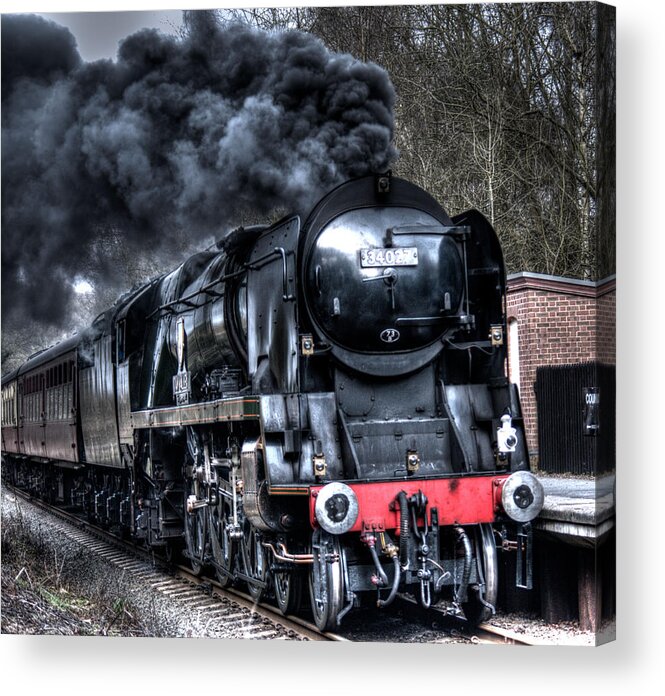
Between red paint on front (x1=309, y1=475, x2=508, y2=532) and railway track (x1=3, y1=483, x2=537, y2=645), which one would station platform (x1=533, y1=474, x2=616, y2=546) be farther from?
railway track (x1=3, y1=483, x2=537, y2=645)

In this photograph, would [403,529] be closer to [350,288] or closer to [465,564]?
[465,564]

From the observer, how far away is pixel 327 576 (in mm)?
6727

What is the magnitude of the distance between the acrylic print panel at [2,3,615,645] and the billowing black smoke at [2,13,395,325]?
2cm

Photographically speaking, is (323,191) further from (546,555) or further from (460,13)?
(546,555)

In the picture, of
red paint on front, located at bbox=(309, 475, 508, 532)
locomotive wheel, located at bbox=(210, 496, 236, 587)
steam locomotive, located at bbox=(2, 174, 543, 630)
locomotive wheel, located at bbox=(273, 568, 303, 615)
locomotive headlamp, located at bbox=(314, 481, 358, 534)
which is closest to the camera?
locomotive headlamp, located at bbox=(314, 481, 358, 534)

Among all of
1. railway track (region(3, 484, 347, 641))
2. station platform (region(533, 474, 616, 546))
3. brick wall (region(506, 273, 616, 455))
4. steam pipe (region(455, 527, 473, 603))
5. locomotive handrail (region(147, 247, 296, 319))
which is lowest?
railway track (region(3, 484, 347, 641))

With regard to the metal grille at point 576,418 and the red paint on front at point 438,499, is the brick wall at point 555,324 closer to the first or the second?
the metal grille at point 576,418

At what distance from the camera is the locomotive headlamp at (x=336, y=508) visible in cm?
652

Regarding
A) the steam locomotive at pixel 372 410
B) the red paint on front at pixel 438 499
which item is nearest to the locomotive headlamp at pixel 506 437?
the steam locomotive at pixel 372 410

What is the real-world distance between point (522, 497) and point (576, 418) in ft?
2.53

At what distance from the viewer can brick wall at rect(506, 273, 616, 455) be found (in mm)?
7000

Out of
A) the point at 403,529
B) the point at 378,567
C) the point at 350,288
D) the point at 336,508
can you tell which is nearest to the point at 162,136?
the point at 350,288

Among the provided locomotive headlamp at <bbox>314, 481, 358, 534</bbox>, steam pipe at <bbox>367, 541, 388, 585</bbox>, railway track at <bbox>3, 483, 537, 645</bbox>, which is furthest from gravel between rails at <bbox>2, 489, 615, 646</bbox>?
locomotive headlamp at <bbox>314, 481, 358, 534</bbox>

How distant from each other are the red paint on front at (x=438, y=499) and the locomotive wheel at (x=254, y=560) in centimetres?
114
